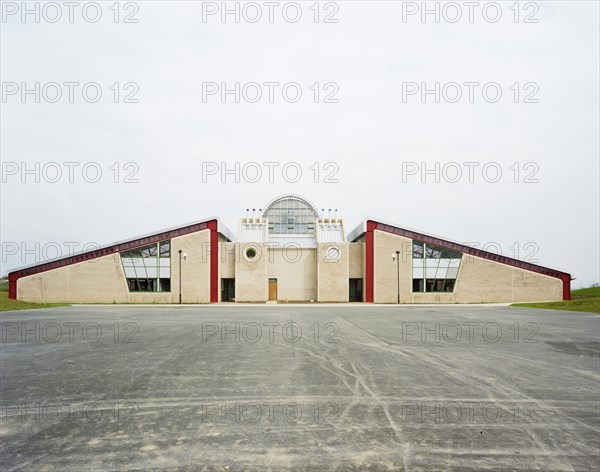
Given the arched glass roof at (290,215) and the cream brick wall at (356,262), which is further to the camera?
the arched glass roof at (290,215)

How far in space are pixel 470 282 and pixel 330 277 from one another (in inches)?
523

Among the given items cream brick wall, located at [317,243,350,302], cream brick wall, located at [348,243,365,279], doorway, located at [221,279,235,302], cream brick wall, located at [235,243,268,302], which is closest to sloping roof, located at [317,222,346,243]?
cream brick wall, located at [317,243,350,302]

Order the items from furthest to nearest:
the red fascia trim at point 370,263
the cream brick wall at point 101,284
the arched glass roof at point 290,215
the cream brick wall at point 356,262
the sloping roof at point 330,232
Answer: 1. the arched glass roof at point 290,215
2. the sloping roof at point 330,232
3. the cream brick wall at point 356,262
4. the red fascia trim at point 370,263
5. the cream brick wall at point 101,284

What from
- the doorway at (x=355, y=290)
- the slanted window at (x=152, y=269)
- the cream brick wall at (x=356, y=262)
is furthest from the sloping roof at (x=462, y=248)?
the slanted window at (x=152, y=269)

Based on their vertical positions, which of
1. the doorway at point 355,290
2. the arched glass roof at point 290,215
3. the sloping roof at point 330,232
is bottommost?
the doorway at point 355,290

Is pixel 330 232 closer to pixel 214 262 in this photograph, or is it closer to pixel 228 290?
pixel 228 290

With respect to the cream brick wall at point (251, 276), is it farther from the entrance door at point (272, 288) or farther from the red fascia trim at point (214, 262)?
the red fascia trim at point (214, 262)

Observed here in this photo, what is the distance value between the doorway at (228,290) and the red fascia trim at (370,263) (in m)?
13.6

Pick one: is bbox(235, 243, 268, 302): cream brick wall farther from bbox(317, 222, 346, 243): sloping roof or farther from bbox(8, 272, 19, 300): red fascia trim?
bbox(8, 272, 19, 300): red fascia trim

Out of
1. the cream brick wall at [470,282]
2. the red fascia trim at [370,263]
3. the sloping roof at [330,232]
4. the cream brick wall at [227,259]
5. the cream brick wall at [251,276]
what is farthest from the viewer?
the sloping roof at [330,232]

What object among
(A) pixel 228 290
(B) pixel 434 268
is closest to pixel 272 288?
(A) pixel 228 290

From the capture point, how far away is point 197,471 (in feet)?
12.2

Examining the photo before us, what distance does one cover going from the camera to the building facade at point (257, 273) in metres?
37.1

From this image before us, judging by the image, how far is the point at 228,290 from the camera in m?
40.9
